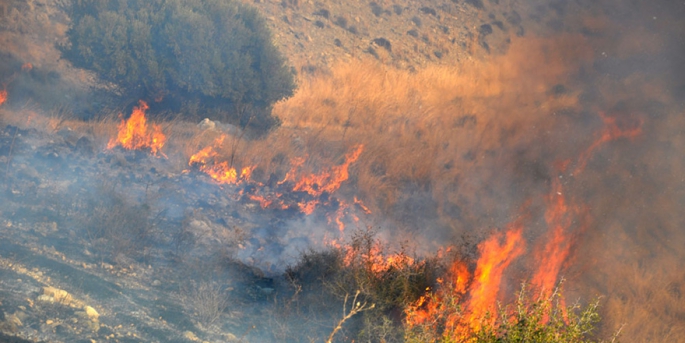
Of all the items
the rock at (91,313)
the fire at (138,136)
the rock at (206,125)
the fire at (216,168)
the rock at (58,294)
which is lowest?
the fire at (138,136)

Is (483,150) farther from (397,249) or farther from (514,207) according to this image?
(397,249)

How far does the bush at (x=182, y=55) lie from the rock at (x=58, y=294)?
28.9ft

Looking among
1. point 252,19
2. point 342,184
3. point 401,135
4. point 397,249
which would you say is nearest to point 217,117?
point 252,19

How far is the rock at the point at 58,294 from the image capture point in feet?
26.6

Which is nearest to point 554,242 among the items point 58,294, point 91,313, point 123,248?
point 123,248

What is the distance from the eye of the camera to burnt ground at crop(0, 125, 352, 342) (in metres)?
8.19

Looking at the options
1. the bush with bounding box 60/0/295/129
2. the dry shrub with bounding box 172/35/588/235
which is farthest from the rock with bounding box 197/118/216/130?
the dry shrub with bounding box 172/35/588/235

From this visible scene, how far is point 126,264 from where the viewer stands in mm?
10062

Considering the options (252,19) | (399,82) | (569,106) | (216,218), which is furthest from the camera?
(399,82)

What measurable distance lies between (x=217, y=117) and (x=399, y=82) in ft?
30.2

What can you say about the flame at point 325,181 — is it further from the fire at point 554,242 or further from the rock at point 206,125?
the fire at point 554,242

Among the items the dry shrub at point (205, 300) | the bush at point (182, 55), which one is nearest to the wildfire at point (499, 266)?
the dry shrub at point (205, 300)

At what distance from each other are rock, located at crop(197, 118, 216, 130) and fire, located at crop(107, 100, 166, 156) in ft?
4.52

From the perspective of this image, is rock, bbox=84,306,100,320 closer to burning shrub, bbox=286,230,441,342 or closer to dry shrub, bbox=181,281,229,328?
dry shrub, bbox=181,281,229,328
